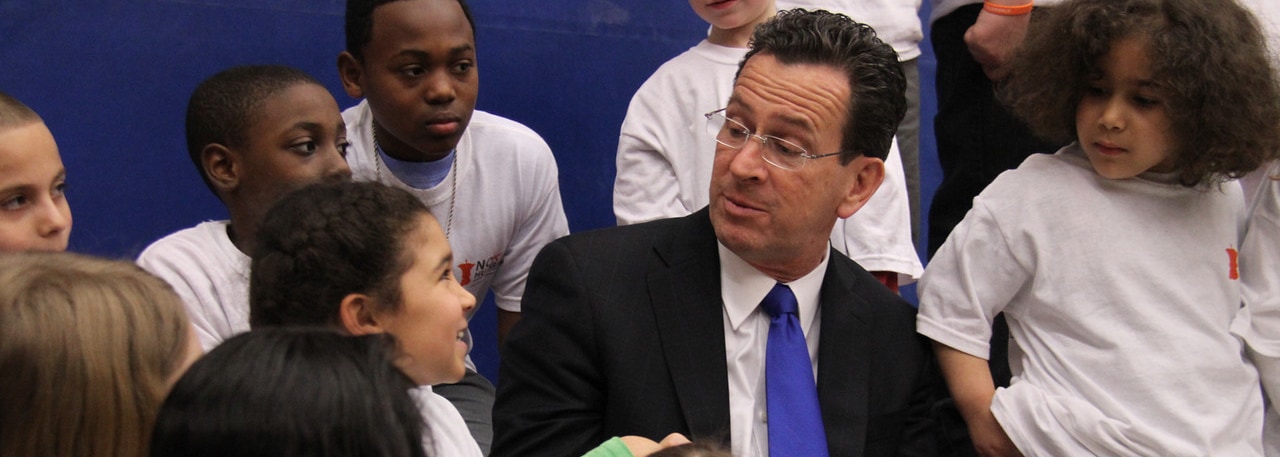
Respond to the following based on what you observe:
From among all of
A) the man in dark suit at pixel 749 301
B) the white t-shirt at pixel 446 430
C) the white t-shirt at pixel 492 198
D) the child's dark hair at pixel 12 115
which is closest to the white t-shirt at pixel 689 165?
the white t-shirt at pixel 492 198

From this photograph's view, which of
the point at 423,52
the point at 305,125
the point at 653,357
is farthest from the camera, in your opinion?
the point at 423,52

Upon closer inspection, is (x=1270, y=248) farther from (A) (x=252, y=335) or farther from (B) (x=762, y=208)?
(A) (x=252, y=335)

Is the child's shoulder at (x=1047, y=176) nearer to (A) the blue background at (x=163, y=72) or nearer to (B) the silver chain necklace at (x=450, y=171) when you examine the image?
(B) the silver chain necklace at (x=450, y=171)

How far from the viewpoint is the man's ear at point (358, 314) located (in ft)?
5.88

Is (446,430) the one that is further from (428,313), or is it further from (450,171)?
(450,171)

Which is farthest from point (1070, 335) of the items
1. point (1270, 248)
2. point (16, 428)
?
point (16, 428)

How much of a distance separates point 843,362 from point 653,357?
30 cm

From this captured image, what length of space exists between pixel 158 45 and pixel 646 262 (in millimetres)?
1480

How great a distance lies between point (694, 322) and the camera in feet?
6.79

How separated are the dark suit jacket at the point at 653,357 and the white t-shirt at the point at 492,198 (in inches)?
27.3

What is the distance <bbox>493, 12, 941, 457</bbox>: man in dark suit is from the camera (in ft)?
6.59

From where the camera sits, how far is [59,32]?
9.53ft

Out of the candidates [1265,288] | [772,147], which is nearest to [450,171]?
[772,147]

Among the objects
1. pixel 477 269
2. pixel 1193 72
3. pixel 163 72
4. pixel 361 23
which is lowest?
pixel 477 269
